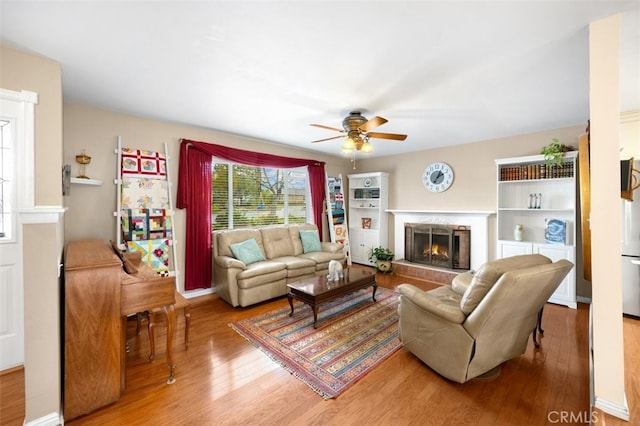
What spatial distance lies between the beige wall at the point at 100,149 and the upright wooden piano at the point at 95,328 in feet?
4.77

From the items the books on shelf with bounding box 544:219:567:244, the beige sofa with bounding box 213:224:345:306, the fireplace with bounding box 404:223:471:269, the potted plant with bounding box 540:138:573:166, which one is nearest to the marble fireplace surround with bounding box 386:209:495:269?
the fireplace with bounding box 404:223:471:269

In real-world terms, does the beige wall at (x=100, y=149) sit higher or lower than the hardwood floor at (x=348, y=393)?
higher

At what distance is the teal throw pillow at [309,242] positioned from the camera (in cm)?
496

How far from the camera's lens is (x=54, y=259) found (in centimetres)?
182

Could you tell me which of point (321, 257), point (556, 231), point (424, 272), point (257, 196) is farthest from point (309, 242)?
point (556, 231)

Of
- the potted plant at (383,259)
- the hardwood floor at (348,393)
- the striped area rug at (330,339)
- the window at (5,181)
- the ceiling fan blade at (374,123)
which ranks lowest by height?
the hardwood floor at (348,393)

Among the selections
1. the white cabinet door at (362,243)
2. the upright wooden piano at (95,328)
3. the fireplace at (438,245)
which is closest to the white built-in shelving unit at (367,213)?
the white cabinet door at (362,243)

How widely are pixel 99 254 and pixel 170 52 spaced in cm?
170

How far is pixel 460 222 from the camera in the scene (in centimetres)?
493

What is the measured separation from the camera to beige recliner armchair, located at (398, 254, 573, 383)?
1.87 metres

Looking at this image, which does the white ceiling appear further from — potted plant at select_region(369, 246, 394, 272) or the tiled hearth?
potted plant at select_region(369, 246, 394, 272)

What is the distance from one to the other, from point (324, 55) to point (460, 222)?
405 cm

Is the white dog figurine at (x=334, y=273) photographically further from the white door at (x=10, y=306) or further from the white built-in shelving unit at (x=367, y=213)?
the white door at (x=10, y=306)

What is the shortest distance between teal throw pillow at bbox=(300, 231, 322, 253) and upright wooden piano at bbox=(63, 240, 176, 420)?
308cm
